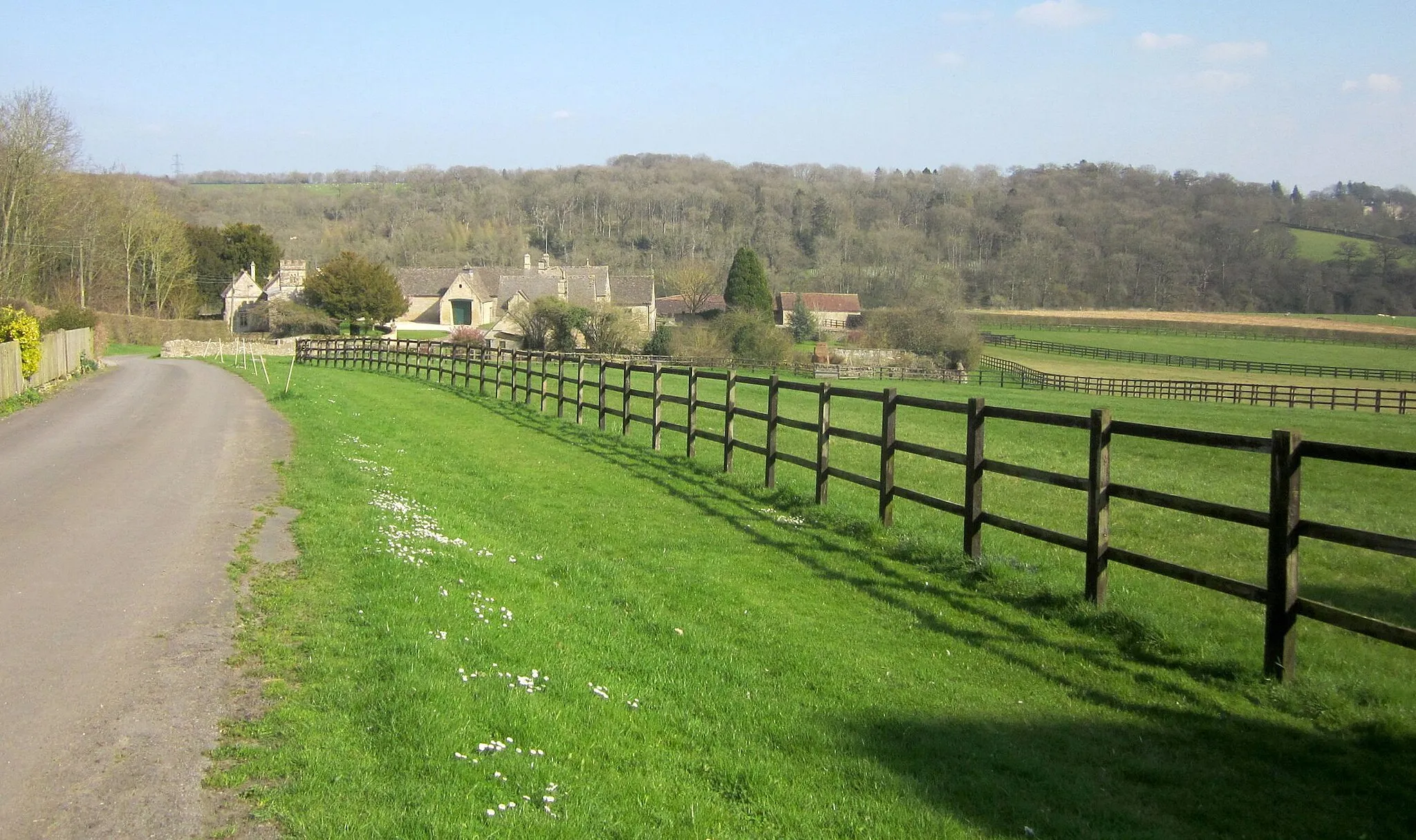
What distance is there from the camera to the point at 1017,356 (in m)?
88.0

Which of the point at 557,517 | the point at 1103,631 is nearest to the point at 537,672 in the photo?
the point at 1103,631

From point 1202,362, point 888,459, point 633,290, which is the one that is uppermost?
point 633,290

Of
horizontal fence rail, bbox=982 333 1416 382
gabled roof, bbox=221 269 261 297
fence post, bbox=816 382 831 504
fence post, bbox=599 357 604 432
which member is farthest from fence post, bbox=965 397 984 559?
gabled roof, bbox=221 269 261 297

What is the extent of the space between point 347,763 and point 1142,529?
9.97m

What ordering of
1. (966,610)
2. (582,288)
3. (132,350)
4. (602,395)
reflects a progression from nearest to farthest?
(966,610) → (602,395) → (132,350) → (582,288)

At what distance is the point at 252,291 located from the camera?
96.6m

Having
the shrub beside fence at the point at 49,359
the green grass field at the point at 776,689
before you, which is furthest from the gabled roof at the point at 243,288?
the green grass field at the point at 776,689

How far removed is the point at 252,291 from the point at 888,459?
319ft

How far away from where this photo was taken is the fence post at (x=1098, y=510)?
803cm

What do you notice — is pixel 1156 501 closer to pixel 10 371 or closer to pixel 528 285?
pixel 10 371

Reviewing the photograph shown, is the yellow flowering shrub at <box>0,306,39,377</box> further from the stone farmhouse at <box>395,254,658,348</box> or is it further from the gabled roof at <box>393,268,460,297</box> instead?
the gabled roof at <box>393,268,460,297</box>

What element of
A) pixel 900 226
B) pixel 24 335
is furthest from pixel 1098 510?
pixel 900 226

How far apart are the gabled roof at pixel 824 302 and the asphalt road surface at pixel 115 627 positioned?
9742cm

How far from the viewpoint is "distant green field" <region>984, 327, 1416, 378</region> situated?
74375mm
